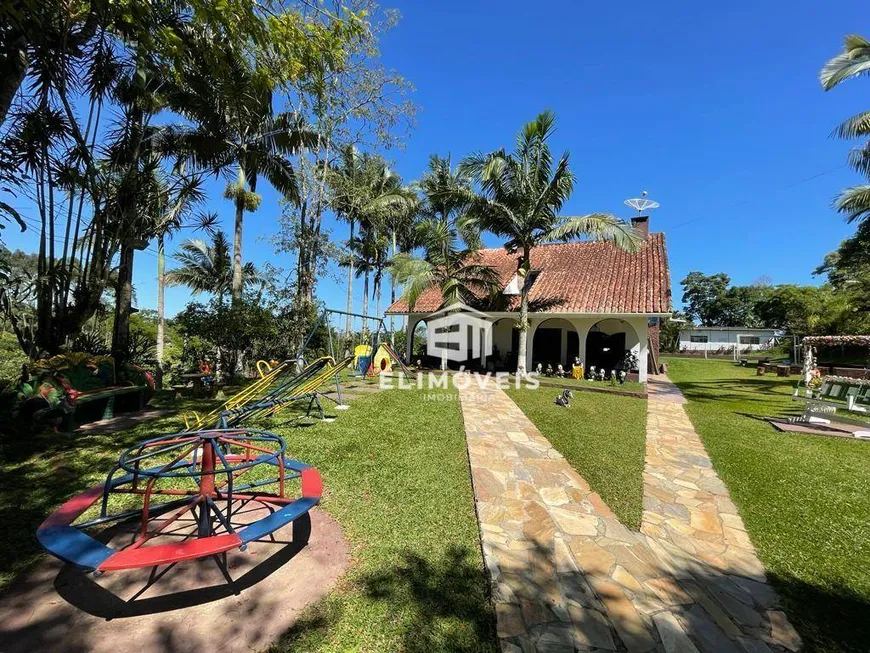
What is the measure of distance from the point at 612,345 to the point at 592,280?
3085 mm

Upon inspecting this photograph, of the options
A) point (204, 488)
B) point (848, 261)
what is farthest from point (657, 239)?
point (204, 488)

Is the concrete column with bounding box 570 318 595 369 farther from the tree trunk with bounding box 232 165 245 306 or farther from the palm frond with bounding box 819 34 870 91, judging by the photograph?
the tree trunk with bounding box 232 165 245 306

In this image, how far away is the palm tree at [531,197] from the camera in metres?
12.0

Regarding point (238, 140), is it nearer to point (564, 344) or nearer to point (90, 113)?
point (90, 113)

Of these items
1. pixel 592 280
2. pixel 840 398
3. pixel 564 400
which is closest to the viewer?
pixel 840 398

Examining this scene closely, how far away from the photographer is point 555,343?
18141 mm

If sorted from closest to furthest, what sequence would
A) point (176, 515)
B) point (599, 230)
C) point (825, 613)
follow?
point (825, 613), point (176, 515), point (599, 230)

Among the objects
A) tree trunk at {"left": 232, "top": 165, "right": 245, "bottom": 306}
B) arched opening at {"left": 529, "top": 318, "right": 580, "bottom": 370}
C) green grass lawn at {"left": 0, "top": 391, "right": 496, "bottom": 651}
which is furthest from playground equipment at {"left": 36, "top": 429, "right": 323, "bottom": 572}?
arched opening at {"left": 529, "top": 318, "right": 580, "bottom": 370}

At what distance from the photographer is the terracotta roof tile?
14.3 m

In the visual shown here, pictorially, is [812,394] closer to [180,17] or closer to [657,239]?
[657,239]

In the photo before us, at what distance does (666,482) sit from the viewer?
15.9ft

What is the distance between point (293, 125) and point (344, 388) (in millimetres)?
8922
